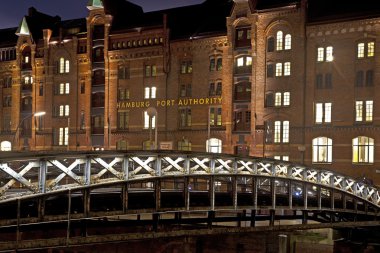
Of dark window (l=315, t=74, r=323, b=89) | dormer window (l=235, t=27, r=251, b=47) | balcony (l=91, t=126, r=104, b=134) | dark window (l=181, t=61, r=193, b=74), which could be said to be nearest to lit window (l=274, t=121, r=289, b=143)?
dark window (l=315, t=74, r=323, b=89)

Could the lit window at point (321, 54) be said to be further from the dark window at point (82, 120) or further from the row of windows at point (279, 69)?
the dark window at point (82, 120)

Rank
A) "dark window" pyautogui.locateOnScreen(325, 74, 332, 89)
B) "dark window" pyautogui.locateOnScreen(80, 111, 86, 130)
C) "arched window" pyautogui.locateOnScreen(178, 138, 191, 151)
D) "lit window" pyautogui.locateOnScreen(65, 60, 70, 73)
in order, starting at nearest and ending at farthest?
"dark window" pyautogui.locateOnScreen(325, 74, 332, 89) < "arched window" pyautogui.locateOnScreen(178, 138, 191, 151) < "dark window" pyautogui.locateOnScreen(80, 111, 86, 130) < "lit window" pyautogui.locateOnScreen(65, 60, 70, 73)

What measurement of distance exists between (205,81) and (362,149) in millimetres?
15534

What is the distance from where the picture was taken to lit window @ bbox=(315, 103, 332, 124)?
4694 cm

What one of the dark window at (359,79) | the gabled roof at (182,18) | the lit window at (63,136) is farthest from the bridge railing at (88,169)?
the lit window at (63,136)

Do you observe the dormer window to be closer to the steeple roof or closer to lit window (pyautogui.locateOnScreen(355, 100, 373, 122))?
lit window (pyautogui.locateOnScreen(355, 100, 373, 122))

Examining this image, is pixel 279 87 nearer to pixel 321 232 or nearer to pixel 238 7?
pixel 238 7

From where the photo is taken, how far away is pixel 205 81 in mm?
53969

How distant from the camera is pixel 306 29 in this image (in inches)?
1885

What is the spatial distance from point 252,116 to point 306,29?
8297 mm

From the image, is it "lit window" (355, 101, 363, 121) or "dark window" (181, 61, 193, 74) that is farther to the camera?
"dark window" (181, 61, 193, 74)

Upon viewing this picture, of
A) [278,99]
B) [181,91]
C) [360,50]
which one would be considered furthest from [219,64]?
[360,50]

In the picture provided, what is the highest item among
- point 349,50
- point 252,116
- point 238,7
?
point 238,7

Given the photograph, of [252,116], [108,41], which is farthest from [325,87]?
[108,41]
